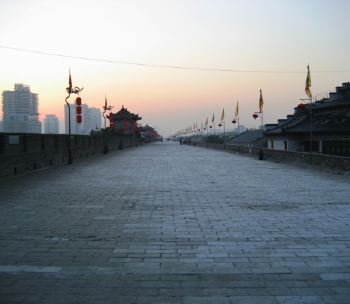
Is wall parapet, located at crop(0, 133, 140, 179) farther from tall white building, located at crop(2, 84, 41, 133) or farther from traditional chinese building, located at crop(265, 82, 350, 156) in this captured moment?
traditional chinese building, located at crop(265, 82, 350, 156)

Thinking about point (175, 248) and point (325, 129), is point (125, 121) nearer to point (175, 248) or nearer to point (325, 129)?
point (325, 129)

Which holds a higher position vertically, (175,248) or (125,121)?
(125,121)

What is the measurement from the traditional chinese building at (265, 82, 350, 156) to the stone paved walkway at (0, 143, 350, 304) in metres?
23.0

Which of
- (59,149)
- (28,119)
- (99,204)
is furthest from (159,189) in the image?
(28,119)

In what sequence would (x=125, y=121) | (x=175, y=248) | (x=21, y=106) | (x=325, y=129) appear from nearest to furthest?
(x=175, y=248) < (x=325, y=129) < (x=21, y=106) < (x=125, y=121)

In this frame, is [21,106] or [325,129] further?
[21,106]

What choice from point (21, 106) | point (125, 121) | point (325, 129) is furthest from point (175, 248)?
point (125, 121)

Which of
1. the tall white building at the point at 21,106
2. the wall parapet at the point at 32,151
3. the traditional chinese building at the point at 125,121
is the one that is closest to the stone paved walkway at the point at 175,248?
the wall parapet at the point at 32,151

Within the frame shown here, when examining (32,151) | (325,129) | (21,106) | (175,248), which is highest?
(21,106)

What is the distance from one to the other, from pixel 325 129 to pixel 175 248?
30.6 meters

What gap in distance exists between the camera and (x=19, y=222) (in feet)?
24.9

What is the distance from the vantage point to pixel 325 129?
33750mm

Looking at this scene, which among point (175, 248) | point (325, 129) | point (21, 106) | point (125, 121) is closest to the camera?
point (175, 248)

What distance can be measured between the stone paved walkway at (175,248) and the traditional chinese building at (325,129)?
905 inches
